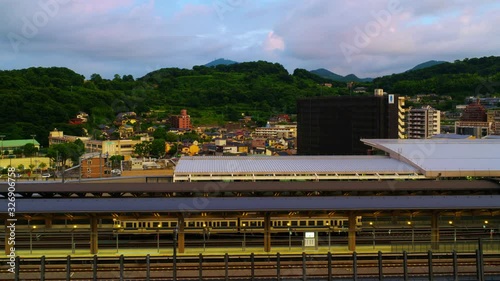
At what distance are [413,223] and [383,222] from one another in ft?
1.52

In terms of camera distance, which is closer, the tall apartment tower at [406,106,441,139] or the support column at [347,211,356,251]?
the support column at [347,211,356,251]

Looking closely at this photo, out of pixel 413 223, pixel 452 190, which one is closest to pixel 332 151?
pixel 452 190

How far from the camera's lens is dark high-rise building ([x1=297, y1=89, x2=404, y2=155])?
1024 inches

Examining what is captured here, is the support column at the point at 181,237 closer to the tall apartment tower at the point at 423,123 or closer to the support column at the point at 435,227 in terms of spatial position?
the support column at the point at 435,227

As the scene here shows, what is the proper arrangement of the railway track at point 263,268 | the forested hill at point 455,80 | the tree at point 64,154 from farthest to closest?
the forested hill at point 455,80, the tree at point 64,154, the railway track at point 263,268

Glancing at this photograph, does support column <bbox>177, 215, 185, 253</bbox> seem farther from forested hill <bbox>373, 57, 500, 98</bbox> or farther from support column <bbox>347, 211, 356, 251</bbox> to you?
forested hill <bbox>373, 57, 500, 98</bbox>

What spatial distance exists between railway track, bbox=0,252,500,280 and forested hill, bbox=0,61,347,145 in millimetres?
37369

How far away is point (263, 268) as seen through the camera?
6.29 m

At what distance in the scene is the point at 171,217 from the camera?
7125 mm

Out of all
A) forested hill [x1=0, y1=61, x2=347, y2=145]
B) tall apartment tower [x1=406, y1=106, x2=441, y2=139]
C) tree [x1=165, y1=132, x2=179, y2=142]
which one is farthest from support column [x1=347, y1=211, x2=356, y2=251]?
forested hill [x1=0, y1=61, x2=347, y2=145]

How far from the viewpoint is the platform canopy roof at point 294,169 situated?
37.4ft

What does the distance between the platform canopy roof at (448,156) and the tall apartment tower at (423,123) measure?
2774 cm

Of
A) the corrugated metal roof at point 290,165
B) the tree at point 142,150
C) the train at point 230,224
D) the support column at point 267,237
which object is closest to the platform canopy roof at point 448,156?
the corrugated metal roof at point 290,165

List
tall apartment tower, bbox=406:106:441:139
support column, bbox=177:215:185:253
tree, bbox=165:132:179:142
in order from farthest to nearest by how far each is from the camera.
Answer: tall apartment tower, bbox=406:106:441:139
tree, bbox=165:132:179:142
support column, bbox=177:215:185:253
